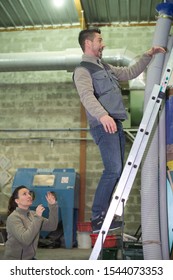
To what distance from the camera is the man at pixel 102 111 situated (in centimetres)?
210

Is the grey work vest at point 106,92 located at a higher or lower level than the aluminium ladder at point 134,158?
higher

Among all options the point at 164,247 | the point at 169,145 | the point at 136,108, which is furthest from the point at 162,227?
the point at 136,108

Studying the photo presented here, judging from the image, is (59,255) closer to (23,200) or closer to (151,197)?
(23,200)

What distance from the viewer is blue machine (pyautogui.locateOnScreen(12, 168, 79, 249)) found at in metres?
5.22

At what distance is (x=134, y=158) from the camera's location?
6.57 feet

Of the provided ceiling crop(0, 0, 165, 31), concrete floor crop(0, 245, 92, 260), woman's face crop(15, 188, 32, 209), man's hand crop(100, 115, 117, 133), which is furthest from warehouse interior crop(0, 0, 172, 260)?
man's hand crop(100, 115, 117, 133)

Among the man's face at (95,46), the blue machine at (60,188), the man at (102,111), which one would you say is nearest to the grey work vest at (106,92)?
the man at (102,111)

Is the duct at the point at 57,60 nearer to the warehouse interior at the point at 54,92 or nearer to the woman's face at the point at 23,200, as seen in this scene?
the warehouse interior at the point at 54,92

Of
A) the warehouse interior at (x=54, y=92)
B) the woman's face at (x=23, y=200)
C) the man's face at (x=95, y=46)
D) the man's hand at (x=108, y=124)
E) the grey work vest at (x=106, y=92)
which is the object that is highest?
the warehouse interior at (x=54, y=92)

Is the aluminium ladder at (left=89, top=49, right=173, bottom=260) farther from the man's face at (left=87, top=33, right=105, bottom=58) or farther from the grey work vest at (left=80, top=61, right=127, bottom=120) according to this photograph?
the man's face at (left=87, top=33, right=105, bottom=58)

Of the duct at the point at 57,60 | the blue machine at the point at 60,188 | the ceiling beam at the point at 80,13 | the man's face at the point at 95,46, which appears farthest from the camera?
the ceiling beam at the point at 80,13

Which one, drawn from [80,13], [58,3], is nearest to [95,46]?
[58,3]

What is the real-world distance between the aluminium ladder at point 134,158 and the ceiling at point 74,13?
3977mm

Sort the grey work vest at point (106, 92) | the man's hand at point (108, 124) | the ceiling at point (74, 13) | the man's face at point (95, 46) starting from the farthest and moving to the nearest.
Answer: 1. the ceiling at point (74, 13)
2. the man's face at point (95, 46)
3. the grey work vest at point (106, 92)
4. the man's hand at point (108, 124)
